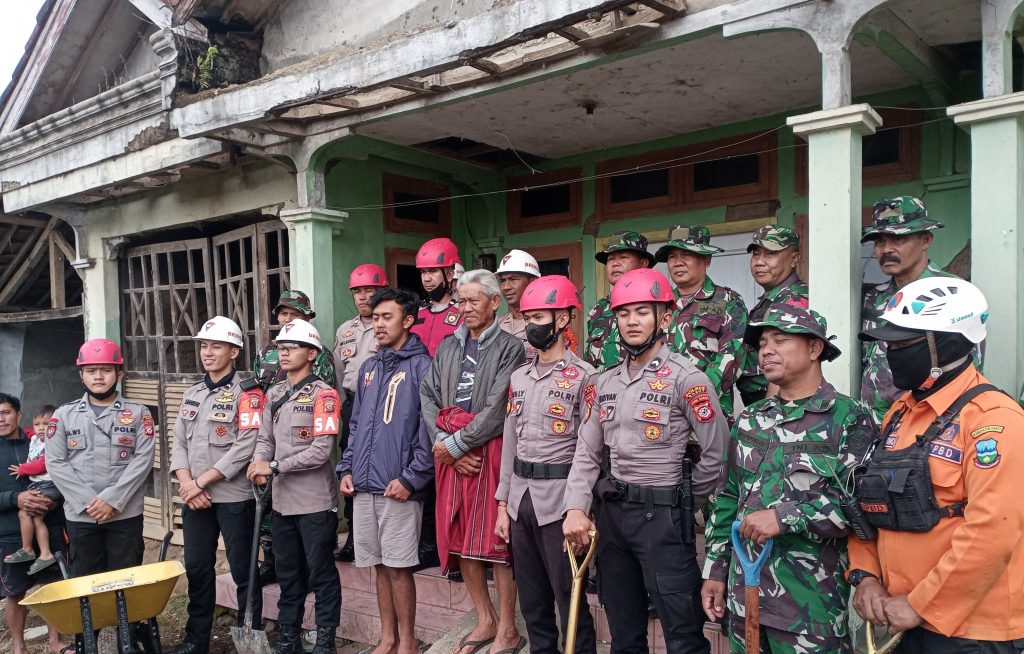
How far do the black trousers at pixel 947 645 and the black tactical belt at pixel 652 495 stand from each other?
933 millimetres

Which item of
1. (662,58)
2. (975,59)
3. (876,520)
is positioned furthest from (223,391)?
(975,59)

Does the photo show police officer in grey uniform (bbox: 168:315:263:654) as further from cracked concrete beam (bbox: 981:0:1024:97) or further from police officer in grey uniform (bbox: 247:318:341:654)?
cracked concrete beam (bbox: 981:0:1024:97)

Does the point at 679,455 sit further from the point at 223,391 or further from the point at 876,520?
the point at 223,391

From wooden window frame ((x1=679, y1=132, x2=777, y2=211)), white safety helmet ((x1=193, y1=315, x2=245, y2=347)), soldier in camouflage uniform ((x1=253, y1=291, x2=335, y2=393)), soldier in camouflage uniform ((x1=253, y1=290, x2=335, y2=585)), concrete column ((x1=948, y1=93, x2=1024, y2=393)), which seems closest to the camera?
concrete column ((x1=948, y1=93, x2=1024, y2=393))

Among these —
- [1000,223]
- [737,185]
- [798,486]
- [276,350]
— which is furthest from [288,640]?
[737,185]

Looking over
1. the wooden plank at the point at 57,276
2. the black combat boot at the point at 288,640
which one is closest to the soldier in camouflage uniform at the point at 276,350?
the black combat boot at the point at 288,640

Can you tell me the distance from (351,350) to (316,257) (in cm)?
109

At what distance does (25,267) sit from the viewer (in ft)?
33.2

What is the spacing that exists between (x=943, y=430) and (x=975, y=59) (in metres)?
3.74

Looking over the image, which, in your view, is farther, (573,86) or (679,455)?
(573,86)

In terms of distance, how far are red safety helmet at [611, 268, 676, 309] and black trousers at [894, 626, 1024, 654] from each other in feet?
4.95

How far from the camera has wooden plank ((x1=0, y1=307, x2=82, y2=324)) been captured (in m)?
9.38

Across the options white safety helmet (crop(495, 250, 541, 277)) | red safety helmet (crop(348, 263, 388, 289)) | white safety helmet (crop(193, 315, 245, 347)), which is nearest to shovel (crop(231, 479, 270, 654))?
white safety helmet (crop(193, 315, 245, 347))

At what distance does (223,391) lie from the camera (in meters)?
4.69
